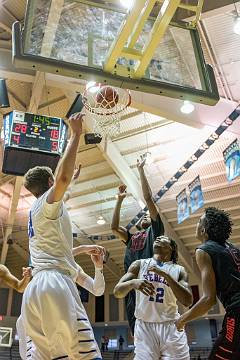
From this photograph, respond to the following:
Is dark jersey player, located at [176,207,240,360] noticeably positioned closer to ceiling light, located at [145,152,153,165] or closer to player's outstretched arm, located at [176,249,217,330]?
player's outstretched arm, located at [176,249,217,330]

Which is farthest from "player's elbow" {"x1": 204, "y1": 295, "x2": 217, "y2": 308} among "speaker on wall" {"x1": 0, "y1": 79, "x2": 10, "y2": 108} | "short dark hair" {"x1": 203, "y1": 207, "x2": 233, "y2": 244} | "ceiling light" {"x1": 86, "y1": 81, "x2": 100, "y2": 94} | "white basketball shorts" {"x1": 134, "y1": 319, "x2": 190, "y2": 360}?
"speaker on wall" {"x1": 0, "y1": 79, "x2": 10, "y2": 108}

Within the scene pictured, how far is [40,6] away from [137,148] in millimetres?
8241

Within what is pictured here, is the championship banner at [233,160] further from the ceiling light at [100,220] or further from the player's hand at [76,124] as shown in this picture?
the ceiling light at [100,220]

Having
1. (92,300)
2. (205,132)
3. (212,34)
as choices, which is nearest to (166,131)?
(205,132)

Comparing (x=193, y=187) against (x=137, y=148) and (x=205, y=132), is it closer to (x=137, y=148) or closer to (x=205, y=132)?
(x=205, y=132)

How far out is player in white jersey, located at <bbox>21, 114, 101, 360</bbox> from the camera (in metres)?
2.51

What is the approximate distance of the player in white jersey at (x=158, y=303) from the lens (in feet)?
12.2

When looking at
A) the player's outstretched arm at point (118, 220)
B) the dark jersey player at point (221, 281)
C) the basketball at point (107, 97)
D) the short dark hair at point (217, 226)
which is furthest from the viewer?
the basketball at point (107, 97)

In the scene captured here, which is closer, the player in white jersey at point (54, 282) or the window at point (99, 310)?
the player in white jersey at point (54, 282)

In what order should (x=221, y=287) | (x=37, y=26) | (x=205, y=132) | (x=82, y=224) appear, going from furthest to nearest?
(x=82, y=224), (x=205, y=132), (x=37, y=26), (x=221, y=287)

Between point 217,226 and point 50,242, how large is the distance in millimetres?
1309

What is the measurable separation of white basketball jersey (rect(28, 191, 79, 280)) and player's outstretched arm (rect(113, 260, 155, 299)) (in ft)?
3.09

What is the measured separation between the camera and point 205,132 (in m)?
11.5

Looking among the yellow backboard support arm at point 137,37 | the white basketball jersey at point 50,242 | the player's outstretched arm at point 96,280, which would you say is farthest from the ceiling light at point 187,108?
the white basketball jersey at point 50,242
